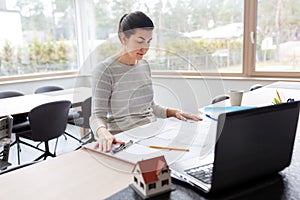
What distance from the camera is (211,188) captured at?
77 centimetres

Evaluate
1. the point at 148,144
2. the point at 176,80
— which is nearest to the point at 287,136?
the point at 148,144

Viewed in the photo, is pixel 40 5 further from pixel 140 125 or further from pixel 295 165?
pixel 295 165

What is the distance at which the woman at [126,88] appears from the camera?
129 cm

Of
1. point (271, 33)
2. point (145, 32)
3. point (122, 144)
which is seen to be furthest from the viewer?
point (271, 33)

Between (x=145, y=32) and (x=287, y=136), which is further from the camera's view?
(x=145, y=32)

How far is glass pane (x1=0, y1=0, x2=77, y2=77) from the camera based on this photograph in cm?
444

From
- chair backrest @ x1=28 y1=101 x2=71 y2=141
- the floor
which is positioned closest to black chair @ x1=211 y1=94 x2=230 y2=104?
chair backrest @ x1=28 y1=101 x2=71 y2=141

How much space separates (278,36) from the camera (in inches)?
145

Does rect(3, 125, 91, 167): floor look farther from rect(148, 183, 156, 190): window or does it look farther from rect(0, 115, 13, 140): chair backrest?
rect(148, 183, 156, 190): window

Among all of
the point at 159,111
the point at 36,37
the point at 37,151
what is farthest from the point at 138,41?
the point at 36,37

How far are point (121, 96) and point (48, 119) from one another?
4.80ft

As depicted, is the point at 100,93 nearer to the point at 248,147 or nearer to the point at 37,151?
the point at 248,147

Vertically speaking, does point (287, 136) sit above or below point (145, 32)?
below

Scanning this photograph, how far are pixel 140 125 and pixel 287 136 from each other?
0.83 metres
